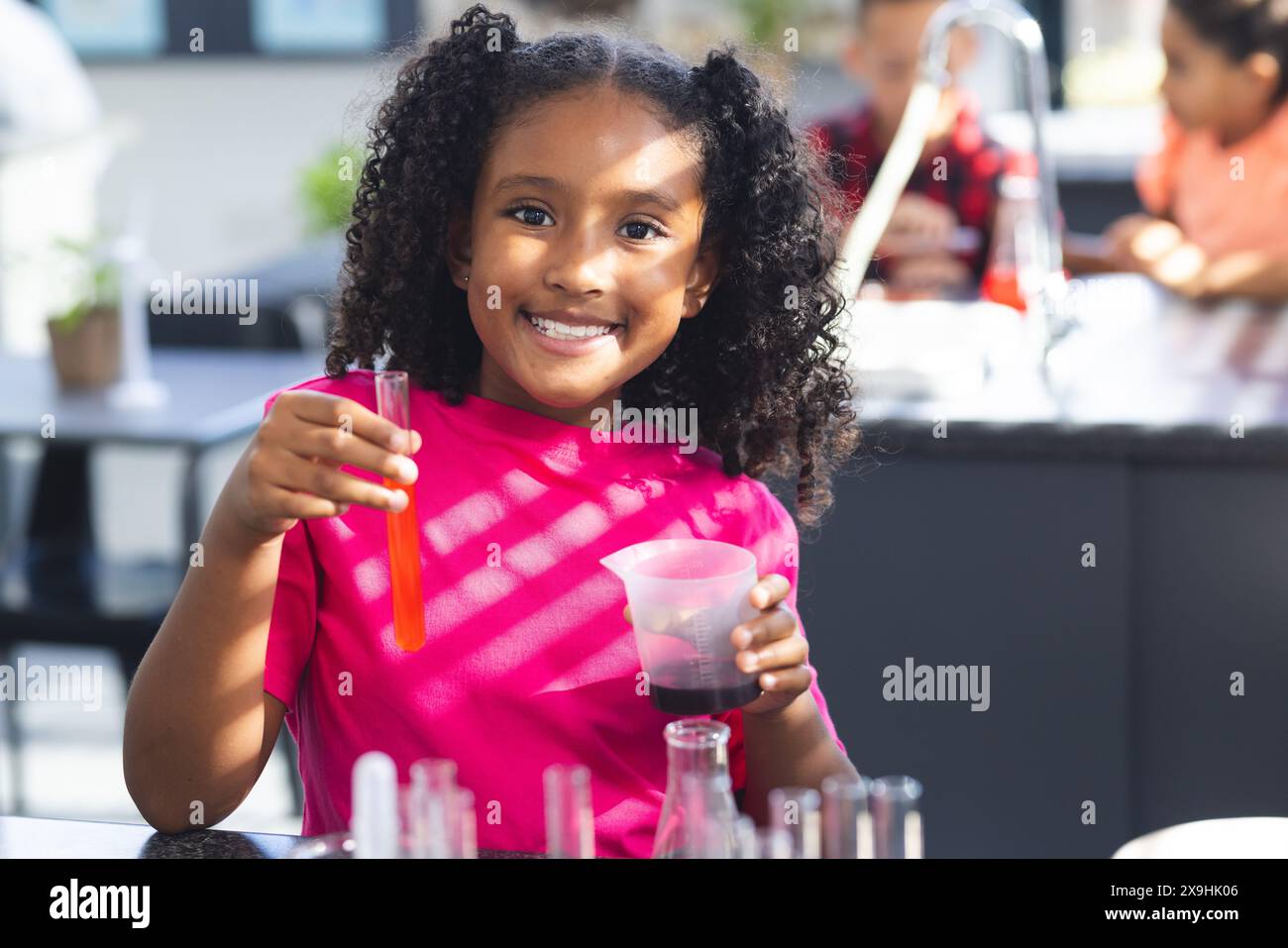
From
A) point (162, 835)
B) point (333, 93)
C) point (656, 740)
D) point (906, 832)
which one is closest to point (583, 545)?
point (656, 740)

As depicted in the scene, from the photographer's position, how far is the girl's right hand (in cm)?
106

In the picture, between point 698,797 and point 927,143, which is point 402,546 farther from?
point 927,143

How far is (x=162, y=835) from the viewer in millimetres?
1168

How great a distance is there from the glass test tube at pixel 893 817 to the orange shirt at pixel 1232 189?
8.32ft

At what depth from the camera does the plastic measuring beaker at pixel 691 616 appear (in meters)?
1.16

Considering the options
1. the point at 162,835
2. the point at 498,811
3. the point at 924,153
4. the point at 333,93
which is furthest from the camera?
the point at 333,93

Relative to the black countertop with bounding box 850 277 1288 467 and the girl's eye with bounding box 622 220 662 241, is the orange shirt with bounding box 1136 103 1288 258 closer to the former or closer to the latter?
the black countertop with bounding box 850 277 1288 467

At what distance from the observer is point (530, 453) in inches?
56.2

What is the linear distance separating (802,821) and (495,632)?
1.55 ft

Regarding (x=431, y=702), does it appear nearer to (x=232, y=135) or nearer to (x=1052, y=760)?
(x=1052, y=760)

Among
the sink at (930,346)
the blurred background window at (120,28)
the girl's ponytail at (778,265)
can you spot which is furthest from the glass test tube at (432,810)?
the blurred background window at (120,28)

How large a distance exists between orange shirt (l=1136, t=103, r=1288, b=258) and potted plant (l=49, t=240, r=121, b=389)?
7.02ft

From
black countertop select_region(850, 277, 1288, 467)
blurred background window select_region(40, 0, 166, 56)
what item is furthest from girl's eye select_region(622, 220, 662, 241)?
blurred background window select_region(40, 0, 166, 56)

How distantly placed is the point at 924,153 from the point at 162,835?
279 centimetres
